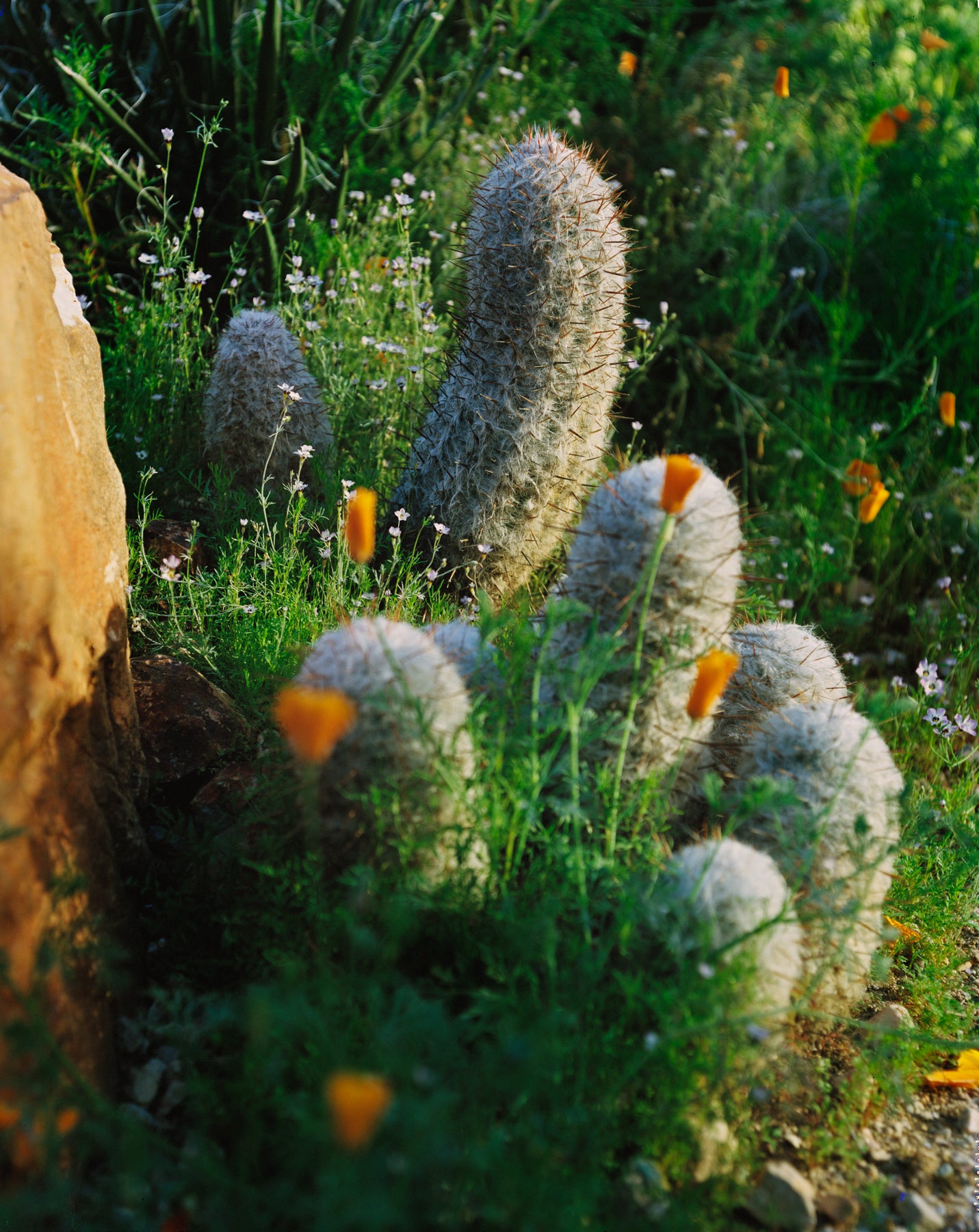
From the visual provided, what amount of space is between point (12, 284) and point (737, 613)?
6.28 feet

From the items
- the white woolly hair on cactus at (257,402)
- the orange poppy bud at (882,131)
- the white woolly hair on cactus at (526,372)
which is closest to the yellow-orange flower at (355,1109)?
the white woolly hair on cactus at (526,372)

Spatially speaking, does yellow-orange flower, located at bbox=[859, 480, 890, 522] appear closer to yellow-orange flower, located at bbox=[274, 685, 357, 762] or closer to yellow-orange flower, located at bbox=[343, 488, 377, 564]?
yellow-orange flower, located at bbox=[343, 488, 377, 564]

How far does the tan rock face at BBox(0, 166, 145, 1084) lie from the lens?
1.68 metres

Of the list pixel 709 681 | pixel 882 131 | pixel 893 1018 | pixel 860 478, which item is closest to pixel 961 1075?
pixel 893 1018

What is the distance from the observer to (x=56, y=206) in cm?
389

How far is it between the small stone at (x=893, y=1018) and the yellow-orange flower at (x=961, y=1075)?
101 mm

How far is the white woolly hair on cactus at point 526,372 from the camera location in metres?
2.77

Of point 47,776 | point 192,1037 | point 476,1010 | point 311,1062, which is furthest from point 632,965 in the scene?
point 47,776

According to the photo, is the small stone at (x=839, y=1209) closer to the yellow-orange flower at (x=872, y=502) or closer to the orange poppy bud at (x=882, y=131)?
the yellow-orange flower at (x=872, y=502)

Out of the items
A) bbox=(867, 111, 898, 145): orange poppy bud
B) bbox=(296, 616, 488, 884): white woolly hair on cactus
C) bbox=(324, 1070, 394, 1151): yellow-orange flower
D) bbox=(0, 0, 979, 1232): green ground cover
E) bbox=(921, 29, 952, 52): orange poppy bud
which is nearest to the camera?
bbox=(324, 1070, 394, 1151): yellow-orange flower

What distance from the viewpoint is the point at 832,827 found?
2033 millimetres

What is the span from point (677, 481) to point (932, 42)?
4.37 metres

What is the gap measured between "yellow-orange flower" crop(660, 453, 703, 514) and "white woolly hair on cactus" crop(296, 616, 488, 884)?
1.69ft

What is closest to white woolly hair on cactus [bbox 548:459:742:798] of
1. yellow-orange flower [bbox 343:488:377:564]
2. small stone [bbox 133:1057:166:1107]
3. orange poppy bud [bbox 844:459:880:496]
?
yellow-orange flower [bbox 343:488:377:564]
